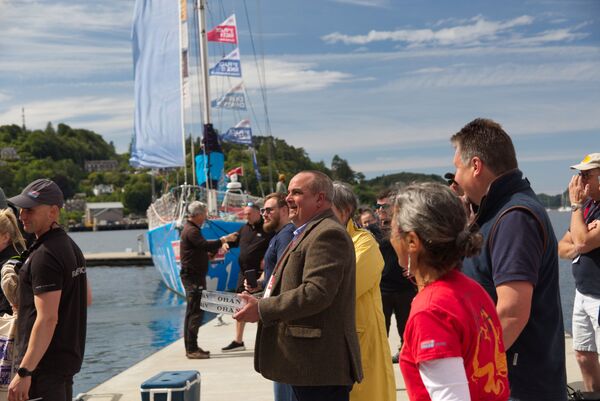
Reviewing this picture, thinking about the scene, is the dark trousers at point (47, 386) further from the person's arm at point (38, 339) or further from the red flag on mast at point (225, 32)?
the red flag on mast at point (225, 32)

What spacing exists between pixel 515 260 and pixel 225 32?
3231cm

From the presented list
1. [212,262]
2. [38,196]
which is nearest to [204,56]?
[212,262]

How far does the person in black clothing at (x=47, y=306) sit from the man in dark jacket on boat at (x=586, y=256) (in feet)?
10.9

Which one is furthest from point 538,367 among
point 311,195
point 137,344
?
point 137,344

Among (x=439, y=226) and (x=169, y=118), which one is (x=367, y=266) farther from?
(x=169, y=118)

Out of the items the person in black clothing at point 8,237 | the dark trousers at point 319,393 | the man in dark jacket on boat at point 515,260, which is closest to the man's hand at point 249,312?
the dark trousers at point 319,393

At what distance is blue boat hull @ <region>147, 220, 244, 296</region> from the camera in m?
22.5

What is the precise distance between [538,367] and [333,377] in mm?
1280

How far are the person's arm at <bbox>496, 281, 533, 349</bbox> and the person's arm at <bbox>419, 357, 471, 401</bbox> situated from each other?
64cm

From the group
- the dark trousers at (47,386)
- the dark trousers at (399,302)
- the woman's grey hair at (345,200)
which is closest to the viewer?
the dark trousers at (47,386)

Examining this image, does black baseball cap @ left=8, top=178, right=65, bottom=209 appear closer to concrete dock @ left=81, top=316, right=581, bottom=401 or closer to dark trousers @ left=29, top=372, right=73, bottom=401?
dark trousers @ left=29, top=372, right=73, bottom=401

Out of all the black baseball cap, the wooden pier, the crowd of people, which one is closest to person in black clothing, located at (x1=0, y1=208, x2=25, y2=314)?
the crowd of people

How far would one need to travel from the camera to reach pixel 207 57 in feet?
93.5

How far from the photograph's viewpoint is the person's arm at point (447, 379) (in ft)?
7.16
